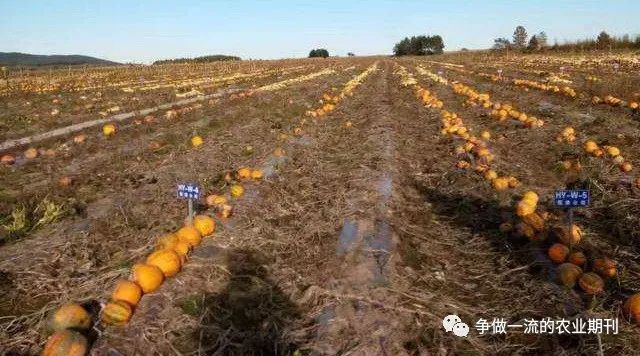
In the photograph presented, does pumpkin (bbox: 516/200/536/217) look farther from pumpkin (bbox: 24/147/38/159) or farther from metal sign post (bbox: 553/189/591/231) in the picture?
pumpkin (bbox: 24/147/38/159)

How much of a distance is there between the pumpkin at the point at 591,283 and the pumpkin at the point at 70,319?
15.8ft

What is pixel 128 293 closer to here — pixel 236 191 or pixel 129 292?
pixel 129 292

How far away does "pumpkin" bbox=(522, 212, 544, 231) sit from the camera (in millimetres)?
6500

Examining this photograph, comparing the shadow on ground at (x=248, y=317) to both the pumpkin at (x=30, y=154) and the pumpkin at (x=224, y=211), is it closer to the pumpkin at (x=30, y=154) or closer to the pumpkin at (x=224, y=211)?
the pumpkin at (x=224, y=211)

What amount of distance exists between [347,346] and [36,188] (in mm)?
7275

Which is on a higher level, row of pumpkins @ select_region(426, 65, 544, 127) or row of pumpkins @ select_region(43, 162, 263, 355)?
row of pumpkins @ select_region(426, 65, 544, 127)

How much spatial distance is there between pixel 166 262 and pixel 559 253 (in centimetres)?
436

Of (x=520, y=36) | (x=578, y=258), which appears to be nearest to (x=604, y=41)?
(x=520, y=36)

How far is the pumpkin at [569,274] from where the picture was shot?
519cm

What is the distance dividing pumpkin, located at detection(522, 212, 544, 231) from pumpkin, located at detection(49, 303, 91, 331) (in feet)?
17.4

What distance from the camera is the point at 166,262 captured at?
540 cm

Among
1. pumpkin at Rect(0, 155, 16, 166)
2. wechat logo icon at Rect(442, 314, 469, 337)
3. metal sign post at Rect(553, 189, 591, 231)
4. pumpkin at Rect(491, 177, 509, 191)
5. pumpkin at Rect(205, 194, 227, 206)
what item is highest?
metal sign post at Rect(553, 189, 591, 231)

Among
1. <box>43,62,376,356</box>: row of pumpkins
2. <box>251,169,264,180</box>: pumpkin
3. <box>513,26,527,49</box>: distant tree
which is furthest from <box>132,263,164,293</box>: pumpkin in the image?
<box>513,26,527,49</box>: distant tree

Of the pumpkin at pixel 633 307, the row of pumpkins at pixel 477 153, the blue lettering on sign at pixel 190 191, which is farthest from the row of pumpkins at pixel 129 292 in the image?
the row of pumpkins at pixel 477 153
